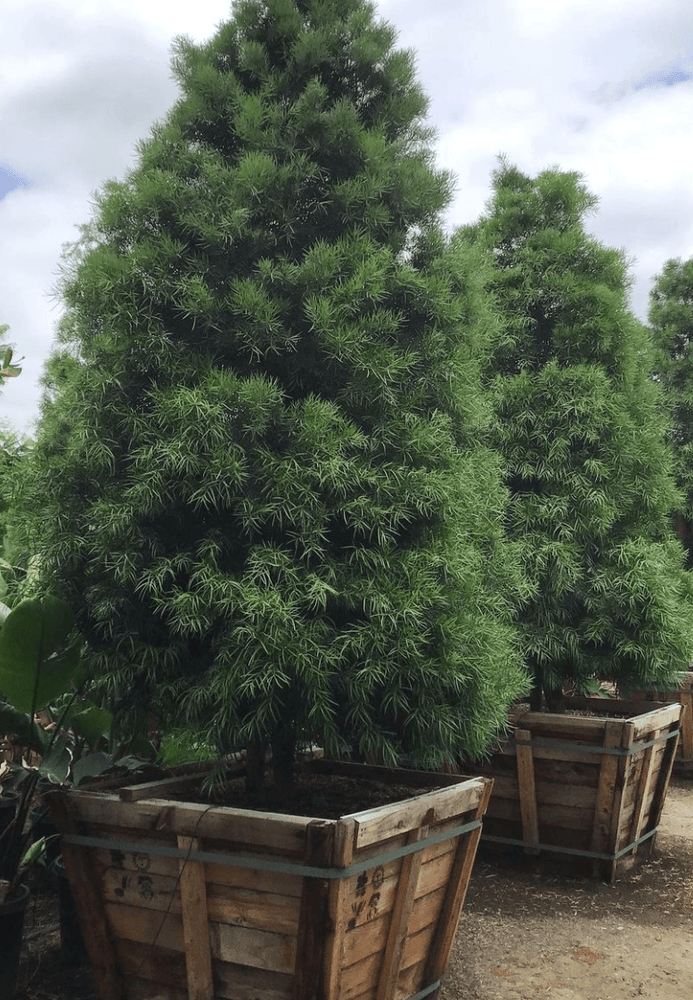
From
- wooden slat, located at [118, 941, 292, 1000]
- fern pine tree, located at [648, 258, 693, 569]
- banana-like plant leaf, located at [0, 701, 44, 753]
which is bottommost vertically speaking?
wooden slat, located at [118, 941, 292, 1000]

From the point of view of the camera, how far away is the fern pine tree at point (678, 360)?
951 cm

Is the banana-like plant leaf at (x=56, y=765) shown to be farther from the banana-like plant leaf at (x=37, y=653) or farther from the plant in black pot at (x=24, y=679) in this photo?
the banana-like plant leaf at (x=37, y=653)

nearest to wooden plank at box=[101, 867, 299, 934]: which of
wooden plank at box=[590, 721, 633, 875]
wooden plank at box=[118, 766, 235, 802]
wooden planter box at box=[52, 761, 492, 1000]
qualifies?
wooden planter box at box=[52, 761, 492, 1000]

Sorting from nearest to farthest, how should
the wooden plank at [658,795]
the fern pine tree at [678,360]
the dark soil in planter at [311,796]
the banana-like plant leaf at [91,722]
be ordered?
the dark soil in planter at [311,796], the banana-like plant leaf at [91,722], the wooden plank at [658,795], the fern pine tree at [678,360]

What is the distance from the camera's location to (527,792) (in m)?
5.15

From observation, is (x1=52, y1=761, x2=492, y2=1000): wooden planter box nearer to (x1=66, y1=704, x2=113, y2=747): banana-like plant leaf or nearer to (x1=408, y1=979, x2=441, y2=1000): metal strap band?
(x1=408, y1=979, x2=441, y2=1000): metal strap band

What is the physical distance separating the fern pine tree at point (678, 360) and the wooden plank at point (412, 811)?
6576mm

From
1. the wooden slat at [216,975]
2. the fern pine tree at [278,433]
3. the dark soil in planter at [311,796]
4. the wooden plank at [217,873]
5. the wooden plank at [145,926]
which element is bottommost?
the wooden slat at [216,975]

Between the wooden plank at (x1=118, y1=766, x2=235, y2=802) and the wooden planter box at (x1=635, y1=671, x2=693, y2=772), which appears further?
the wooden planter box at (x1=635, y1=671, x2=693, y2=772)

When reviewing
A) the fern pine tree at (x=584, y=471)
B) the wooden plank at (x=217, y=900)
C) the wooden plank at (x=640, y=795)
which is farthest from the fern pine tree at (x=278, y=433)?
the wooden plank at (x=640, y=795)

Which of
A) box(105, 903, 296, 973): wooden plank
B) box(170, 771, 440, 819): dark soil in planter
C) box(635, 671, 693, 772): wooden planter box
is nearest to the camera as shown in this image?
box(105, 903, 296, 973): wooden plank

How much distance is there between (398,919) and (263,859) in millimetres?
576

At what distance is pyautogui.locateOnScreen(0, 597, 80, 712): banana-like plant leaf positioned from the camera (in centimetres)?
324

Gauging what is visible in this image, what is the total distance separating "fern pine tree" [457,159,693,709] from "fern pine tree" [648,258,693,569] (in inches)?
145
